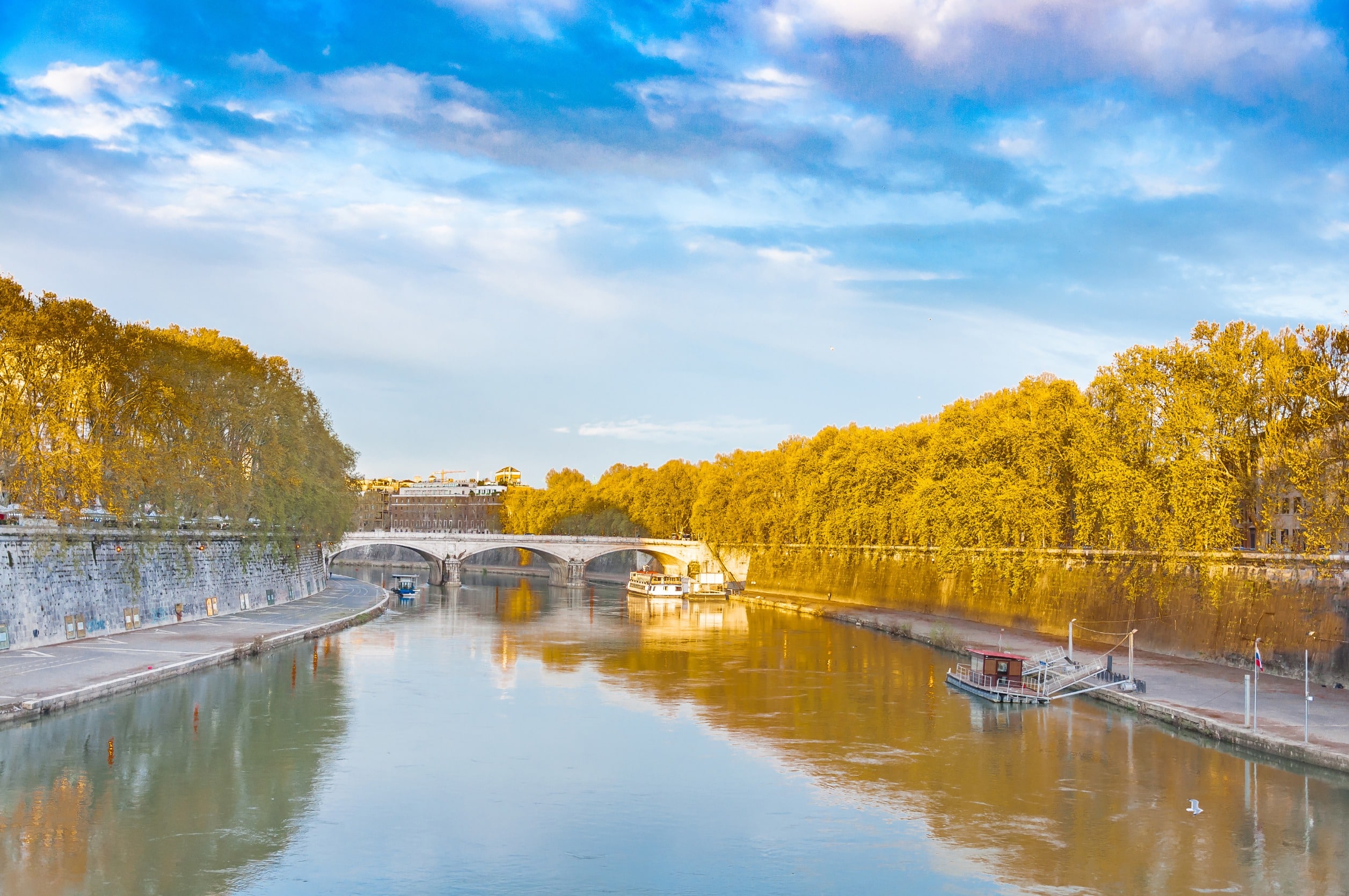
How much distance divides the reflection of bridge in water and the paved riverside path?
5849 centimetres

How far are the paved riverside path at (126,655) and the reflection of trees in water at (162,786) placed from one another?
26.7 inches

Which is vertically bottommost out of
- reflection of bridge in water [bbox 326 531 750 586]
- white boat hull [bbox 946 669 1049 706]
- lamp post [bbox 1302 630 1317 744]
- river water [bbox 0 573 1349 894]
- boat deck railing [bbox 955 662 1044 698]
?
river water [bbox 0 573 1349 894]

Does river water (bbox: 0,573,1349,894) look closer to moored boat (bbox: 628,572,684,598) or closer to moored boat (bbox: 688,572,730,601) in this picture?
moored boat (bbox: 688,572,730,601)

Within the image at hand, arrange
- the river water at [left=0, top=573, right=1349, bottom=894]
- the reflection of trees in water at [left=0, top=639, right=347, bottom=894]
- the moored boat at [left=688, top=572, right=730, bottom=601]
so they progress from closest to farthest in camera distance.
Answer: the reflection of trees in water at [left=0, top=639, right=347, bottom=894] → the river water at [left=0, top=573, right=1349, bottom=894] → the moored boat at [left=688, top=572, right=730, bottom=601]

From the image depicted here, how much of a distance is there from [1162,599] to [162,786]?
147 feet

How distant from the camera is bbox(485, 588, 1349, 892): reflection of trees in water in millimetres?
26016

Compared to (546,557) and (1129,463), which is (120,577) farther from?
(546,557)

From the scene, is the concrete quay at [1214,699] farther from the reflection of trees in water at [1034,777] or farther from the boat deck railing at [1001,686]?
the boat deck railing at [1001,686]

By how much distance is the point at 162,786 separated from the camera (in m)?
30.7

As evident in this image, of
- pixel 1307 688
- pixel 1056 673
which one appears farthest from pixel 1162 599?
pixel 1307 688

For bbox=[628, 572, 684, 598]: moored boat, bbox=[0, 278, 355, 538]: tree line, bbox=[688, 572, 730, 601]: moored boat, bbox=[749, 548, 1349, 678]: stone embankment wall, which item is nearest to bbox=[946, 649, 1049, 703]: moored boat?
bbox=[749, 548, 1349, 678]: stone embankment wall

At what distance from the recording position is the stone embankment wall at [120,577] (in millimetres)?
46188

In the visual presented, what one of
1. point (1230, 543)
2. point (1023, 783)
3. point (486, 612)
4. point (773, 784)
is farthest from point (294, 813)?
point (486, 612)

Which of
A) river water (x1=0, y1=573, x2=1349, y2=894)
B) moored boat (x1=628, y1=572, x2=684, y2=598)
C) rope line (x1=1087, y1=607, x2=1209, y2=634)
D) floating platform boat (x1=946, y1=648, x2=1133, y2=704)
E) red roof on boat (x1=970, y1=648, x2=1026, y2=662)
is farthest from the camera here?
moored boat (x1=628, y1=572, x2=684, y2=598)
